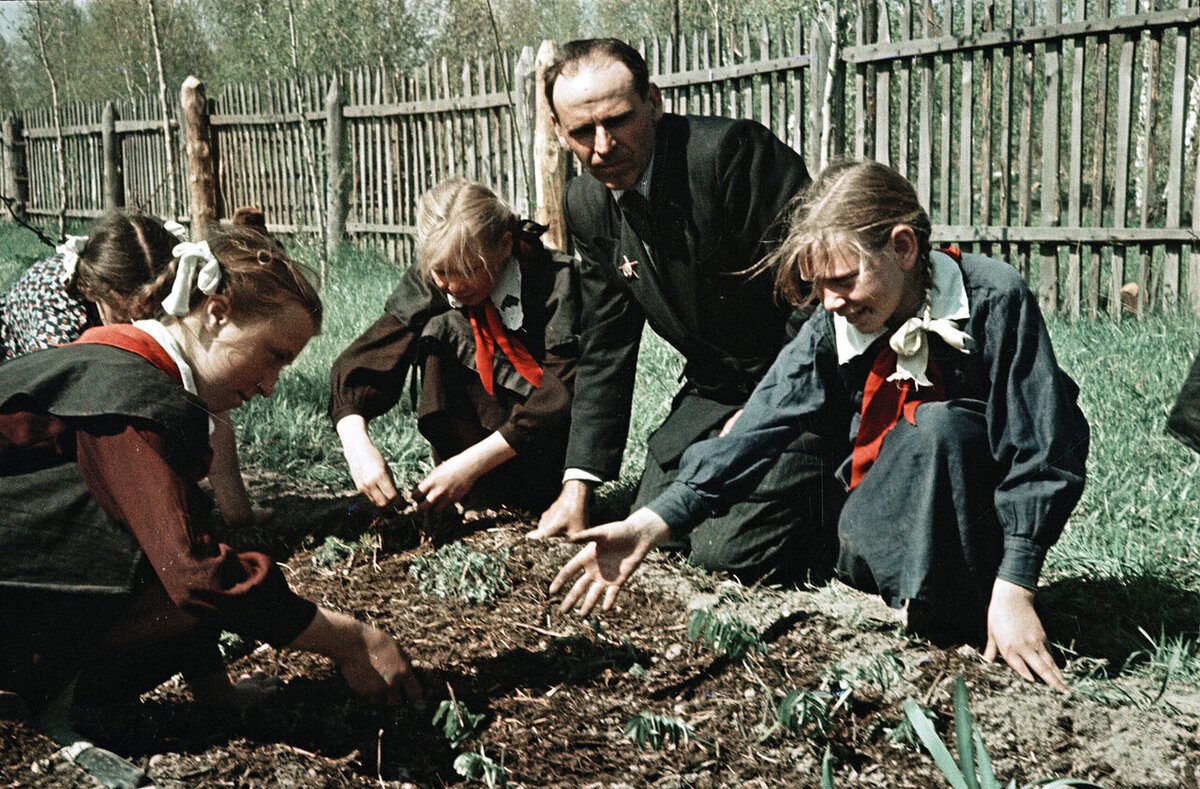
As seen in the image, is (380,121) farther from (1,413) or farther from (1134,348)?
(1,413)

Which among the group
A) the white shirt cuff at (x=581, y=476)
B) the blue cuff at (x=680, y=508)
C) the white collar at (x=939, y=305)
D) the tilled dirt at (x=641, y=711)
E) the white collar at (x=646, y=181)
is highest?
the white collar at (x=646, y=181)

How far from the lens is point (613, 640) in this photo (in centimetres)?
257

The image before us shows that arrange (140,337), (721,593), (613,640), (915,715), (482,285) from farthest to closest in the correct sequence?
(482,285), (721,593), (613,640), (140,337), (915,715)

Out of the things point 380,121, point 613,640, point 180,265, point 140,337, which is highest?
point 380,121

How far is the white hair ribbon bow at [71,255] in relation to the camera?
2945 mm

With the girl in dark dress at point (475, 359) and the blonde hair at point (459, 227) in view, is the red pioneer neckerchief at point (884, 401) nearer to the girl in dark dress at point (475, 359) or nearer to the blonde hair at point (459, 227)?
the girl in dark dress at point (475, 359)

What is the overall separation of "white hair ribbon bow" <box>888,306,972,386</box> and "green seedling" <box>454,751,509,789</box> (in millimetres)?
1208

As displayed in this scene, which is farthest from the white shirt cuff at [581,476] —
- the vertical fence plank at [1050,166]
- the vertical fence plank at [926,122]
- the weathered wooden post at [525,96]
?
the weathered wooden post at [525,96]

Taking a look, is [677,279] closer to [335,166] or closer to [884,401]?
[884,401]

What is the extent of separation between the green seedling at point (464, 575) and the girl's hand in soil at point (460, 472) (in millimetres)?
197

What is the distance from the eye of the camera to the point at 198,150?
9.97 meters

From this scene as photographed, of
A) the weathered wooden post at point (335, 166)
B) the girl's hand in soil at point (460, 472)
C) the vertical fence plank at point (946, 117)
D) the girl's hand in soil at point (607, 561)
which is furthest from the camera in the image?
the weathered wooden post at point (335, 166)

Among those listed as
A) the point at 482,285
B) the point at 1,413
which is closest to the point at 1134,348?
the point at 482,285

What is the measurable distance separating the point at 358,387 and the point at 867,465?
1.67 metres
